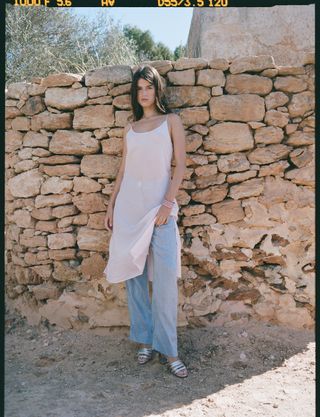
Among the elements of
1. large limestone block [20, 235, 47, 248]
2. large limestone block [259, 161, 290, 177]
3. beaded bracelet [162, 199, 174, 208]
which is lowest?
large limestone block [20, 235, 47, 248]

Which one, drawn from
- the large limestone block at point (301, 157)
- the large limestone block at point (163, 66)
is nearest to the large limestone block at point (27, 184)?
the large limestone block at point (163, 66)

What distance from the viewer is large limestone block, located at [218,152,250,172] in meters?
3.11

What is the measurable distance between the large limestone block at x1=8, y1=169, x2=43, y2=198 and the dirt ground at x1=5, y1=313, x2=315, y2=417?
1.03 metres

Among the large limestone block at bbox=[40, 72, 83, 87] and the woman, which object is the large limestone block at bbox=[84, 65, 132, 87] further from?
the woman

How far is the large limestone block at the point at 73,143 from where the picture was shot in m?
3.21

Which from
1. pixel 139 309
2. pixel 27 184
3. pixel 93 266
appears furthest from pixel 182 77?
pixel 139 309

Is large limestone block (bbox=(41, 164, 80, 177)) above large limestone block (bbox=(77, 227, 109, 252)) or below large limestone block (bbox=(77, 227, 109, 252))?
above

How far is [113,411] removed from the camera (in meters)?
2.31

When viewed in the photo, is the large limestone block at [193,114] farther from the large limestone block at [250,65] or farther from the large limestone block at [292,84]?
the large limestone block at [292,84]

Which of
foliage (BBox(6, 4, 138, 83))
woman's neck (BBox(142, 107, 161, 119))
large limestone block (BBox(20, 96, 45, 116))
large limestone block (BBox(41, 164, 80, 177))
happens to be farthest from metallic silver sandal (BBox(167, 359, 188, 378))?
foliage (BBox(6, 4, 138, 83))

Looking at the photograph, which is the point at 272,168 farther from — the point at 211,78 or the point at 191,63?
the point at 191,63

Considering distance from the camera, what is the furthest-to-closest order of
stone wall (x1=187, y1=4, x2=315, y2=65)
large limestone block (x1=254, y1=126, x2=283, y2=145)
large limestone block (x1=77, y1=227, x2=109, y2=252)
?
stone wall (x1=187, y1=4, x2=315, y2=65) < large limestone block (x1=77, y1=227, x2=109, y2=252) < large limestone block (x1=254, y1=126, x2=283, y2=145)

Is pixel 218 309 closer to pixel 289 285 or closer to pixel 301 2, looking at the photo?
pixel 289 285

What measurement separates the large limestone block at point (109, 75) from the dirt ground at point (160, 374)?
1849 mm
